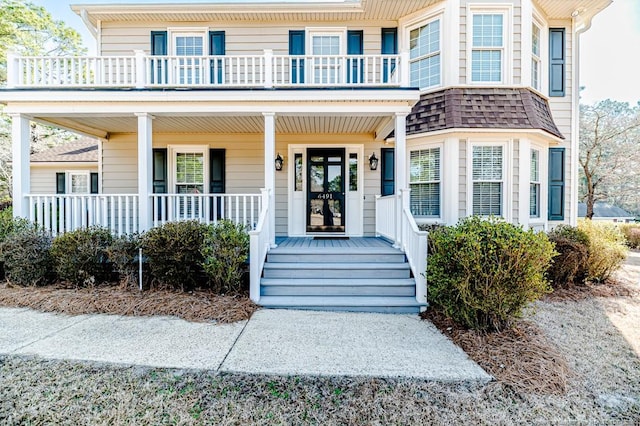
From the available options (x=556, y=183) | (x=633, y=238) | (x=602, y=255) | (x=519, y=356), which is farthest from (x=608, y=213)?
(x=519, y=356)

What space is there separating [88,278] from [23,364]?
270 cm

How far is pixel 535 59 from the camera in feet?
26.1

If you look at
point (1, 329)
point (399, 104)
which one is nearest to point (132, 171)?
point (1, 329)

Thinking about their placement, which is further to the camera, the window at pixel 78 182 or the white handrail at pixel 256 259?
the window at pixel 78 182

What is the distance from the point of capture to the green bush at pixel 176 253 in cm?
553

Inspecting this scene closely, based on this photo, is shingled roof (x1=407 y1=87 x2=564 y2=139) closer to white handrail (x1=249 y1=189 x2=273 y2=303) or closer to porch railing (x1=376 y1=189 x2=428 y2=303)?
porch railing (x1=376 y1=189 x2=428 y2=303)

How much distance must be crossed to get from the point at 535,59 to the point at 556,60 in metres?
0.80

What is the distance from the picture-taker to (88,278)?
579cm

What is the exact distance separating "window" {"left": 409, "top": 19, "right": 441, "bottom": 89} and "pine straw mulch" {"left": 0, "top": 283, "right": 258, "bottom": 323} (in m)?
6.35

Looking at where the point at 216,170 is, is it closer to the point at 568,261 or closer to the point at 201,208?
the point at 201,208

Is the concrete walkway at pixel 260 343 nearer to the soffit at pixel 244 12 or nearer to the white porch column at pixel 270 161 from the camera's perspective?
the white porch column at pixel 270 161

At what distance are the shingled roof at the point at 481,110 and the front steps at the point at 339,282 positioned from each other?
3322 millimetres

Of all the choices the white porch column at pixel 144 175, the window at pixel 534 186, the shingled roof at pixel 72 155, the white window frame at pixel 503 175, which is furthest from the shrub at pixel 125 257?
the shingled roof at pixel 72 155

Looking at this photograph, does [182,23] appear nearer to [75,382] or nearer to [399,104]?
[399,104]
